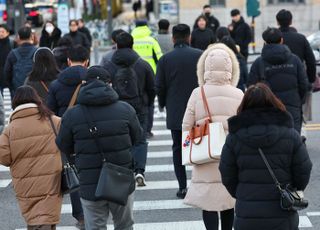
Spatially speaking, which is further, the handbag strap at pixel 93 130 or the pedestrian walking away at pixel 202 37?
the pedestrian walking away at pixel 202 37

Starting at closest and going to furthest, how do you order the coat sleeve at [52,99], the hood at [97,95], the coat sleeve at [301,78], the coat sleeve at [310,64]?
1. the hood at [97,95]
2. the coat sleeve at [52,99]
3. the coat sleeve at [301,78]
4. the coat sleeve at [310,64]

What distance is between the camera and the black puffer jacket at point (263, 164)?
5.73 m

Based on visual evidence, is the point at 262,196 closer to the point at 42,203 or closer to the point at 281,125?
the point at 281,125

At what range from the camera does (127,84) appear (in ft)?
32.8

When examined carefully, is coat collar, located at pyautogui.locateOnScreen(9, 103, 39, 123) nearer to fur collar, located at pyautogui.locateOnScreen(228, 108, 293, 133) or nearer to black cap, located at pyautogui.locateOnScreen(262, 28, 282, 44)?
fur collar, located at pyautogui.locateOnScreen(228, 108, 293, 133)

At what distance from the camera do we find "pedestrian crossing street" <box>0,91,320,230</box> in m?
8.94

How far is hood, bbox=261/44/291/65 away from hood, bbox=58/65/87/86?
2424 mm

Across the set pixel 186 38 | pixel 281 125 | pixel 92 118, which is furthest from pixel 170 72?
pixel 281 125

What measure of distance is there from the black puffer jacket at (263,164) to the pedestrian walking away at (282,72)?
4181 millimetres

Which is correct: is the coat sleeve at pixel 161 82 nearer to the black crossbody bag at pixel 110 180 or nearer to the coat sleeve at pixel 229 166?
the black crossbody bag at pixel 110 180

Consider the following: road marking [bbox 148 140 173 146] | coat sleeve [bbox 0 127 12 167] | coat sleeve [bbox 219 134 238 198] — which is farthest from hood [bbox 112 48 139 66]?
coat sleeve [bbox 219 134 238 198]

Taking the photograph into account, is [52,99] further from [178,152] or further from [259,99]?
[259,99]

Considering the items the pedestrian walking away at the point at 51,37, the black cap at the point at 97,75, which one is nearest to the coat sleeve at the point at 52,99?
the black cap at the point at 97,75

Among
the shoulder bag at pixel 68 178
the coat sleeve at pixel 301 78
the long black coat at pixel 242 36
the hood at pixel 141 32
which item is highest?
the hood at pixel 141 32
